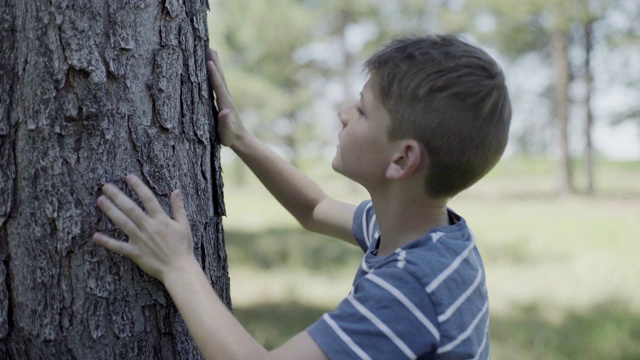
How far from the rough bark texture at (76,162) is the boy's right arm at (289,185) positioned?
0.32m

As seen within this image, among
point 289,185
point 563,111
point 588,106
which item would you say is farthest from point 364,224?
point 588,106

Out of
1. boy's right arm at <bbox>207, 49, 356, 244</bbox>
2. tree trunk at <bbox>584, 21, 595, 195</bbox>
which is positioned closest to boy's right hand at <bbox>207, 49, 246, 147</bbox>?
boy's right arm at <bbox>207, 49, 356, 244</bbox>

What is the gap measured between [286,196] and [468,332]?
844mm

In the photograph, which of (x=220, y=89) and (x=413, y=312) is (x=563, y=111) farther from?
(x=413, y=312)

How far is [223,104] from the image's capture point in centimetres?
186

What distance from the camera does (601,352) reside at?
399 centimetres

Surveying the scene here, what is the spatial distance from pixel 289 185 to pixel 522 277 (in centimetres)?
428

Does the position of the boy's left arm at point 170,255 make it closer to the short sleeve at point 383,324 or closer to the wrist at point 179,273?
the wrist at point 179,273

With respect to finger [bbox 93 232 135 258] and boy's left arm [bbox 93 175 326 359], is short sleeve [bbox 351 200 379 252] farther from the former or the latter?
finger [bbox 93 232 135 258]

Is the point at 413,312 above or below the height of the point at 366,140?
below

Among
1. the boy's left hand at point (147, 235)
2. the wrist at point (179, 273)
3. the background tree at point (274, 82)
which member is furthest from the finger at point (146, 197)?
the background tree at point (274, 82)

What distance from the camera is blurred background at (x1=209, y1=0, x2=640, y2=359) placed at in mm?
4840

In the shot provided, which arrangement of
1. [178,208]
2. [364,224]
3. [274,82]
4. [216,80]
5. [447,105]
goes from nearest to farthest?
1. [447,105]
2. [178,208]
3. [216,80]
4. [364,224]
5. [274,82]

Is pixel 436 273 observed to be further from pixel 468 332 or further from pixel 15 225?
pixel 15 225
